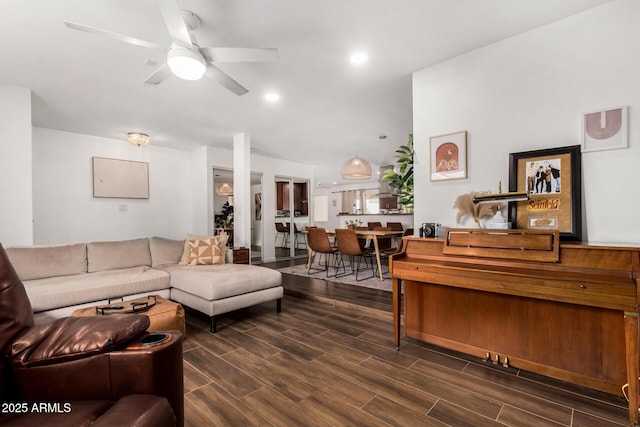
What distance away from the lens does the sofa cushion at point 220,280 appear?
2.91 metres

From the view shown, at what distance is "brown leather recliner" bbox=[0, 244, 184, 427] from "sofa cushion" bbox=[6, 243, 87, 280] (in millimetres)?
2590

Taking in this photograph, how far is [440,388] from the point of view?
1.87 m

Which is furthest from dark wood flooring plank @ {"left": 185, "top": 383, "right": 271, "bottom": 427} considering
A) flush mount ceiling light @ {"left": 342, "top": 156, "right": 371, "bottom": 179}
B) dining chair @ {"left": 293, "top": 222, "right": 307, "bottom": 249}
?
dining chair @ {"left": 293, "top": 222, "right": 307, "bottom": 249}

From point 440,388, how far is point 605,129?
218 centimetres

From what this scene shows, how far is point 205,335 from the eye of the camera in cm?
278

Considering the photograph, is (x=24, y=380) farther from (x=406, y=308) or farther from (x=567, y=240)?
(x=567, y=240)

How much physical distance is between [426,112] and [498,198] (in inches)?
46.4

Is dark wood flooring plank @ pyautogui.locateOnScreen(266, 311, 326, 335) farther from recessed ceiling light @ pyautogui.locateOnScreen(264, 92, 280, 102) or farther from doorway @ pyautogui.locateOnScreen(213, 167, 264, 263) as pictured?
doorway @ pyautogui.locateOnScreen(213, 167, 264, 263)

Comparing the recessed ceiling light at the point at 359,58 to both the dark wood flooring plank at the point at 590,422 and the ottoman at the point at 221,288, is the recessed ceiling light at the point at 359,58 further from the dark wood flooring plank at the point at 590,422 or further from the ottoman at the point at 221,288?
the dark wood flooring plank at the point at 590,422

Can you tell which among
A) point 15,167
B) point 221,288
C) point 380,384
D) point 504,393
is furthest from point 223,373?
point 15,167

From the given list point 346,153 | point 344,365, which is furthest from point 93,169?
point 344,365

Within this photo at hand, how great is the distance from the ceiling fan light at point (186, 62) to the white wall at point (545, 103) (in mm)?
2121

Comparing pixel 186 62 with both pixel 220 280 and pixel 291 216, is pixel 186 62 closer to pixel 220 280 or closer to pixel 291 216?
pixel 220 280

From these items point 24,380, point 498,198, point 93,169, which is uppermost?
point 93,169
